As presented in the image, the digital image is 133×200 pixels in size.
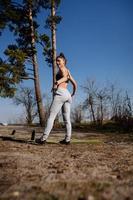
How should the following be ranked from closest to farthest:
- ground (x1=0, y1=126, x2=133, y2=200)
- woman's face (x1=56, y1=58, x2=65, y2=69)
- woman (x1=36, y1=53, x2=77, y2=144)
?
ground (x1=0, y1=126, x2=133, y2=200)
woman (x1=36, y1=53, x2=77, y2=144)
woman's face (x1=56, y1=58, x2=65, y2=69)

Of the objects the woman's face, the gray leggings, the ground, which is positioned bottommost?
the ground

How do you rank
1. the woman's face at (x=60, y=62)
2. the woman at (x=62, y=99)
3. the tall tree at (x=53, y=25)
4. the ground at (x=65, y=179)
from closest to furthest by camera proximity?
1. the ground at (x=65, y=179)
2. the woman at (x=62, y=99)
3. the woman's face at (x=60, y=62)
4. the tall tree at (x=53, y=25)

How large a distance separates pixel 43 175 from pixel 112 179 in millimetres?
644

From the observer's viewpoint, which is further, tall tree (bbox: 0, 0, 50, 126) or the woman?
tall tree (bbox: 0, 0, 50, 126)

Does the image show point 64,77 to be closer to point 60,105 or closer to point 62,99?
point 62,99

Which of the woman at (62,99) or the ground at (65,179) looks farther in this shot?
the woman at (62,99)

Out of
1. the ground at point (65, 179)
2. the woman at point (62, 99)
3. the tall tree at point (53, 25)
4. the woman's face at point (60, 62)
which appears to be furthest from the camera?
the tall tree at point (53, 25)

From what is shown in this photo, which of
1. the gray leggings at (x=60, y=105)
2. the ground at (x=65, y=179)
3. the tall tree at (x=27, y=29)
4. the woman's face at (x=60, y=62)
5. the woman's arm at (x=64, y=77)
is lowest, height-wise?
the ground at (x=65, y=179)

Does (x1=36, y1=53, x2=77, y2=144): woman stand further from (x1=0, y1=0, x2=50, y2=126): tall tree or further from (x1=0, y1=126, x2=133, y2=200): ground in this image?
(x1=0, y1=0, x2=50, y2=126): tall tree

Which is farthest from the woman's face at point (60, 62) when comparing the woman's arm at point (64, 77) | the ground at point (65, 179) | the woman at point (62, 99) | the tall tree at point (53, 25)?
the tall tree at point (53, 25)

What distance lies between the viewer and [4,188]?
2193mm

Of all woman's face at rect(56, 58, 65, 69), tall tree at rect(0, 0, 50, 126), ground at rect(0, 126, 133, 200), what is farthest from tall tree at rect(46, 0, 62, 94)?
ground at rect(0, 126, 133, 200)

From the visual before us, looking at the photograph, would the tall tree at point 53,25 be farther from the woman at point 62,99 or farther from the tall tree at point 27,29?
the woman at point 62,99

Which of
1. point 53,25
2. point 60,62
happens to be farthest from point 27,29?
point 60,62
